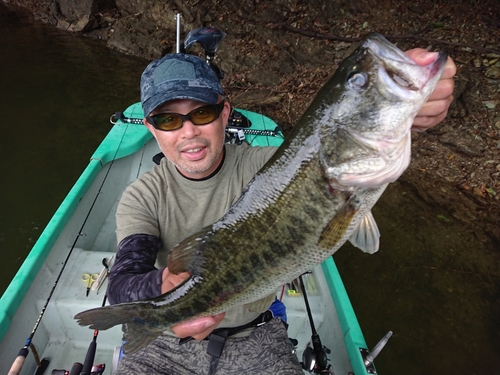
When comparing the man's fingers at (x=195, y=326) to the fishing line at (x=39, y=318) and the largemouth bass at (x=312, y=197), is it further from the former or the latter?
the fishing line at (x=39, y=318)

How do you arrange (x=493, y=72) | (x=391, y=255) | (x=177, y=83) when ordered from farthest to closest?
(x=493, y=72), (x=391, y=255), (x=177, y=83)

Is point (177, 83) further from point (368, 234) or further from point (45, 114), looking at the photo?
point (45, 114)

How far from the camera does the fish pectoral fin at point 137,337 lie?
1.94 metres

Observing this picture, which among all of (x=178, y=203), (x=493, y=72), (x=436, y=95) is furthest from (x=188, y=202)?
(x=493, y=72)

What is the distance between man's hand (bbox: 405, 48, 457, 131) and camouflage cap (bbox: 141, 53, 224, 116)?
1.26 metres

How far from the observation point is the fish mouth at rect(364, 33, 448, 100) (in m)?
1.46

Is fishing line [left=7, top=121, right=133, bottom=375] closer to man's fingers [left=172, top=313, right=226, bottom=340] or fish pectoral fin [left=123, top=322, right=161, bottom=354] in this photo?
fish pectoral fin [left=123, top=322, right=161, bottom=354]

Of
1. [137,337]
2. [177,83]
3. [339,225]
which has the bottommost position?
[137,337]

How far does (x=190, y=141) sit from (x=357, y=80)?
1.18m

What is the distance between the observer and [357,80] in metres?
1.56

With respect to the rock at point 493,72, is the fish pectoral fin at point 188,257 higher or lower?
lower

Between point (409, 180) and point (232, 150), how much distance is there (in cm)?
504

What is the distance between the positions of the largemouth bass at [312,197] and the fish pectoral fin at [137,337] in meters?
0.02

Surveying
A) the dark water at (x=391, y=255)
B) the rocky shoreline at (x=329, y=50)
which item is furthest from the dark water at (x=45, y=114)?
the rocky shoreline at (x=329, y=50)
